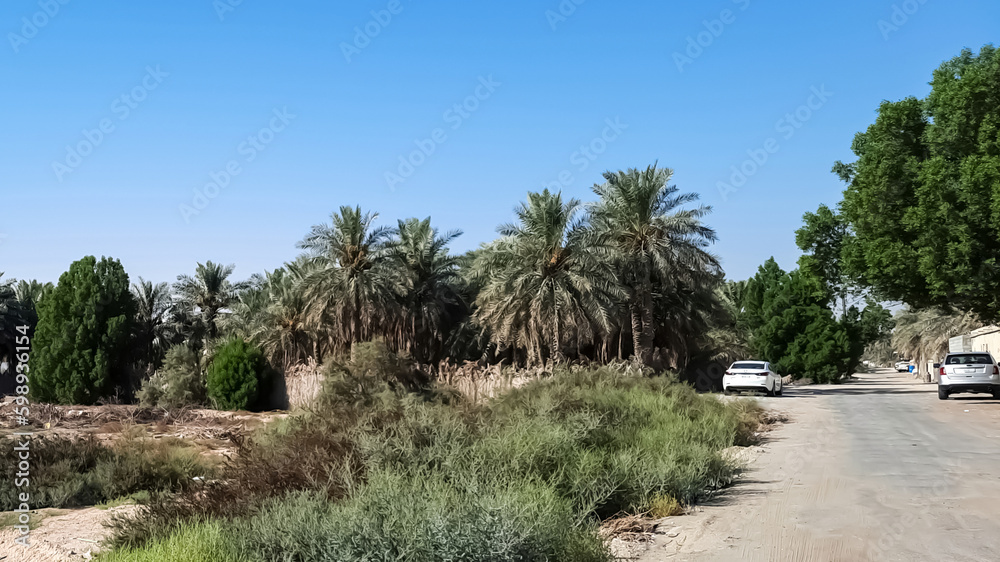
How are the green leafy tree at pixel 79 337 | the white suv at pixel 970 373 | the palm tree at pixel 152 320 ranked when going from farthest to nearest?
the palm tree at pixel 152 320 < the green leafy tree at pixel 79 337 < the white suv at pixel 970 373

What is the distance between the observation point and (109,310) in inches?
1850

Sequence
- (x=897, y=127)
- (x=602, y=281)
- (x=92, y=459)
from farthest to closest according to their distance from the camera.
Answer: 1. (x=602, y=281)
2. (x=897, y=127)
3. (x=92, y=459)

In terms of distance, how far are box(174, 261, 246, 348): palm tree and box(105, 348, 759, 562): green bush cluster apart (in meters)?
43.0

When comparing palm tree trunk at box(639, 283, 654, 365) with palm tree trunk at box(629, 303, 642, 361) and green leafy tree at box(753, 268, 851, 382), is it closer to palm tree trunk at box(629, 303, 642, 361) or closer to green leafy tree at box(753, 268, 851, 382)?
palm tree trunk at box(629, 303, 642, 361)

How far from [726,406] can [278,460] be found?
13063mm

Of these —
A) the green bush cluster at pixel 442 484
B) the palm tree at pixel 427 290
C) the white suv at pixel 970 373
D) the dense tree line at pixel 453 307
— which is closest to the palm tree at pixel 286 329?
the dense tree line at pixel 453 307

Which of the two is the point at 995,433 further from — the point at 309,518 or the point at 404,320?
the point at 404,320

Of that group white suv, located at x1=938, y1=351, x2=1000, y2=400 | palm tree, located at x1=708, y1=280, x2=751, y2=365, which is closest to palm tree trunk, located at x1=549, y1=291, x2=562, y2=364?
palm tree, located at x1=708, y1=280, x2=751, y2=365

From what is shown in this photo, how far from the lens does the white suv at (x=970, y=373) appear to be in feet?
→ 91.8

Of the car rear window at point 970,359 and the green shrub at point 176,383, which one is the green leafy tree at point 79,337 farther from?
the car rear window at point 970,359

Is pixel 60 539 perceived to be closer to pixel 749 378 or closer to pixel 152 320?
pixel 749 378

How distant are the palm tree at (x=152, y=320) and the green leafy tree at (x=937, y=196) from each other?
41.3 m

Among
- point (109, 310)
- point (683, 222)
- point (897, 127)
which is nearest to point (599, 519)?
point (897, 127)

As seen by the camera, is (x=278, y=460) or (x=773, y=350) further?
(x=773, y=350)
